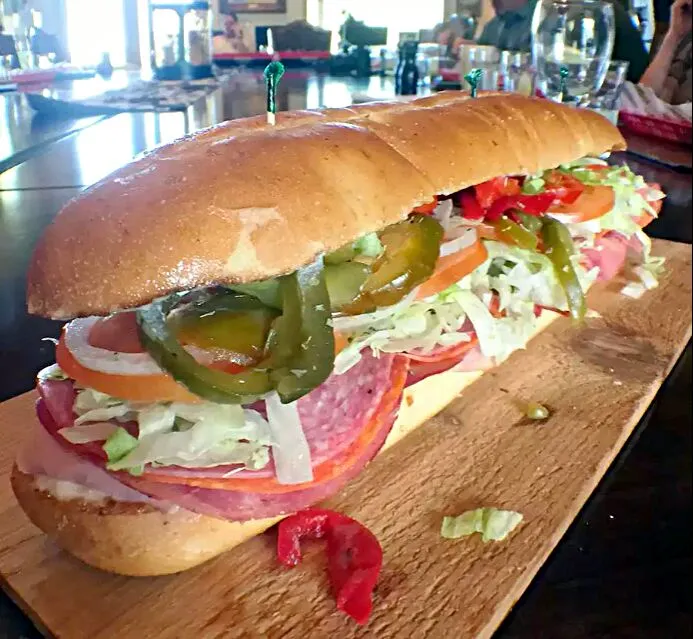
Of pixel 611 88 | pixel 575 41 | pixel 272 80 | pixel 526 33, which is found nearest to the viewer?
pixel 272 80

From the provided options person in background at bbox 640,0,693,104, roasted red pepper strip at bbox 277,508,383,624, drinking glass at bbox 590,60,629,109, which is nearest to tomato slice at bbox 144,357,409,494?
roasted red pepper strip at bbox 277,508,383,624

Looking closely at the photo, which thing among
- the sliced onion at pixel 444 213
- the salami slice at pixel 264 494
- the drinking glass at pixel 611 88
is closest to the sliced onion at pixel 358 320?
the salami slice at pixel 264 494

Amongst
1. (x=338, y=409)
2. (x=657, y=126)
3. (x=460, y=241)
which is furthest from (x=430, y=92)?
(x=338, y=409)

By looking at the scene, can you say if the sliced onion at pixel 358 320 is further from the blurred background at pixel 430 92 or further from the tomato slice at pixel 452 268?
the blurred background at pixel 430 92

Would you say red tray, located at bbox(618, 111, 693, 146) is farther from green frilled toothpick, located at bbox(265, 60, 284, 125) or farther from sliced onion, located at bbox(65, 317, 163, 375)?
sliced onion, located at bbox(65, 317, 163, 375)

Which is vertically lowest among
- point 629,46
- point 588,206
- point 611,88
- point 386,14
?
point 588,206

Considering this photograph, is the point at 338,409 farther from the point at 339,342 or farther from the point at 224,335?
the point at 224,335

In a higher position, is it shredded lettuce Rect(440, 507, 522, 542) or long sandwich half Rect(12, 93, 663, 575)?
long sandwich half Rect(12, 93, 663, 575)
